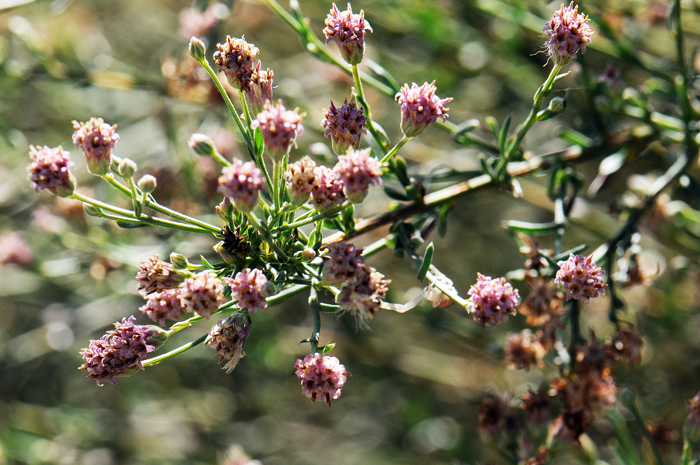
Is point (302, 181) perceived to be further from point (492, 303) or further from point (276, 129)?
point (492, 303)

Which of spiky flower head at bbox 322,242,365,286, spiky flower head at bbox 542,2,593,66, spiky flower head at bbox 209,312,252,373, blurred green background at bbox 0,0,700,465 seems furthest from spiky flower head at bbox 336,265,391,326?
blurred green background at bbox 0,0,700,465

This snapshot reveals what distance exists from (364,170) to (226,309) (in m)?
0.52

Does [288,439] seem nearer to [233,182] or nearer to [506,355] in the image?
[506,355]

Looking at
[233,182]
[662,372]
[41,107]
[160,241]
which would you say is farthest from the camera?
[41,107]

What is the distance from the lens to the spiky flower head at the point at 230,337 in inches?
57.4

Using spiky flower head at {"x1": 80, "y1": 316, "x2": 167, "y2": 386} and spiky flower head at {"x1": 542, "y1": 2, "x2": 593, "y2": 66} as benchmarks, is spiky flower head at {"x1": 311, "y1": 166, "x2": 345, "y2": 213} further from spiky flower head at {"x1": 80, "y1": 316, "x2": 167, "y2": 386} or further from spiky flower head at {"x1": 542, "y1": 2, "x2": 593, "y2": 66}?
spiky flower head at {"x1": 542, "y1": 2, "x2": 593, "y2": 66}

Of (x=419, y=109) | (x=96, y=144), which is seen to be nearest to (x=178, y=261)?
(x=96, y=144)

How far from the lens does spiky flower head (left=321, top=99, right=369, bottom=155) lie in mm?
1566

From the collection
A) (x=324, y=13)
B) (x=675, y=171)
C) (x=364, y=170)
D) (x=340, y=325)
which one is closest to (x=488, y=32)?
(x=324, y=13)

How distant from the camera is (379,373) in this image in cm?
425

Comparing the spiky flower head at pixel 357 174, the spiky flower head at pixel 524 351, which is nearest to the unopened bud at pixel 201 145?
the spiky flower head at pixel 357 174

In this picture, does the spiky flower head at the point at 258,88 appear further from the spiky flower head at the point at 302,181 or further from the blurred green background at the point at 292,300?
the blurred green background at the point at 292,300

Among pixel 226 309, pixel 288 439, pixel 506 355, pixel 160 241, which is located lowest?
pixel 226 309

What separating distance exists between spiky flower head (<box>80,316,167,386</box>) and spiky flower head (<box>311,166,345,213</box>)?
530mm
